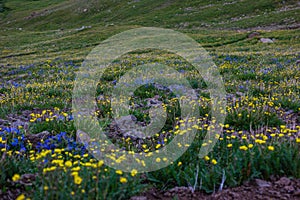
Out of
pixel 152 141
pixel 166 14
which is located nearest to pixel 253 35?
pixel 152 141

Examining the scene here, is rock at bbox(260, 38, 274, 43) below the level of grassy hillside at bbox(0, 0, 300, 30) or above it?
below

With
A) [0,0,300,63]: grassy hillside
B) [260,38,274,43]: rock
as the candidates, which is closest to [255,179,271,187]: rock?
[0,0,300,63]: grassy hillside

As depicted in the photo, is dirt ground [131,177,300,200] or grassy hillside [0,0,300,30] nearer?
dirt ground [131,177,300,200]

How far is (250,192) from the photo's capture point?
12.6 ft

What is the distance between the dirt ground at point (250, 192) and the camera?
12.3 ft

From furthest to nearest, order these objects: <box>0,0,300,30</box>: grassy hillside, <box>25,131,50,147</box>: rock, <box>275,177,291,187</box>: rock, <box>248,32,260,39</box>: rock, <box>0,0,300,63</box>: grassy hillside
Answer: <box>0,0,300,30</box>: grassy hillside < <box>248,32,260,39</box>: rock < <box>0,0,300,63</box>: grassy hillside < <box>25,131,50,147</box>: rock < <box>275,177,291,187</box>: rock

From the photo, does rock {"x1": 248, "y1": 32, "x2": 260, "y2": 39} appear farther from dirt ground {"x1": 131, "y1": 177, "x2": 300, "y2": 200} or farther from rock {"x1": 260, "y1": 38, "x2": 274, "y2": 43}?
dirt ground {"x1": 131, "y1": 177, "x2": 300, "y2": 200}

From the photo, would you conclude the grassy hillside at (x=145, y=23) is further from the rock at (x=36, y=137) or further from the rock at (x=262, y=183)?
the rock at (x=262, y=183)

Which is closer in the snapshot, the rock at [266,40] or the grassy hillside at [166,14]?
the rock at [266,40]

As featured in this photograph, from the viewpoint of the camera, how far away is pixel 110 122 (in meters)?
7.04

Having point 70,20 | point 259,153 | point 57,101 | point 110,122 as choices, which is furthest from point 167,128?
point 70,20

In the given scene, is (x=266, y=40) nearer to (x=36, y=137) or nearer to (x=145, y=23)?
(x=36, y=137)

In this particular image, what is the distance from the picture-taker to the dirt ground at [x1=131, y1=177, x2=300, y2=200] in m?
3.74

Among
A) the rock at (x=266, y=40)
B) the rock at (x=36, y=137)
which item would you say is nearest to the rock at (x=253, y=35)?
the rock at (x=266, y=40)
